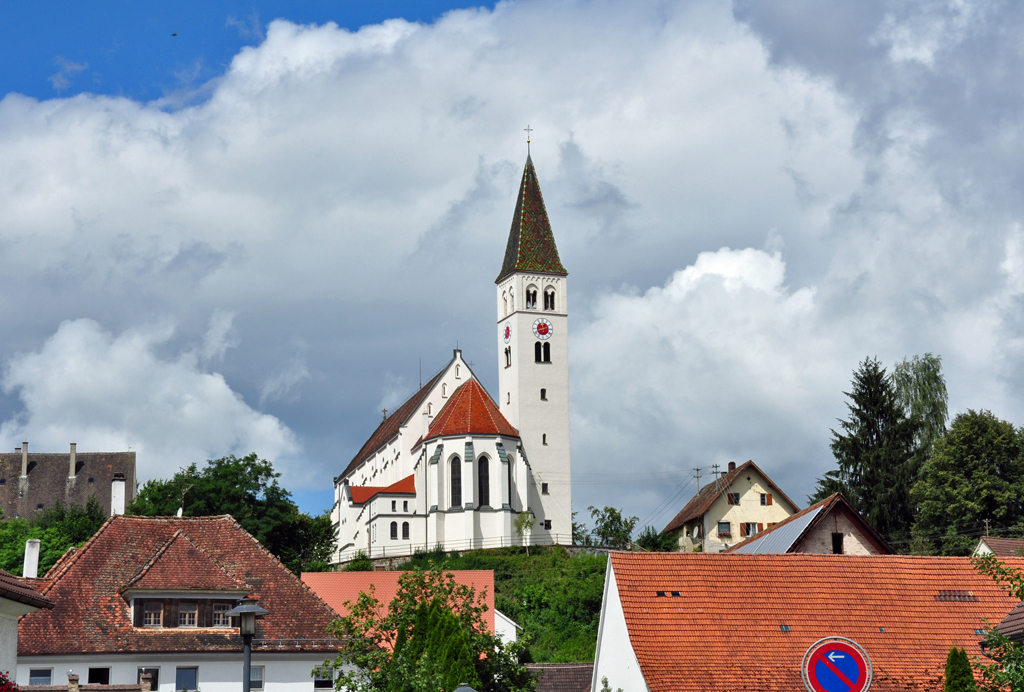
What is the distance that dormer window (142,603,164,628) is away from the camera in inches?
1534

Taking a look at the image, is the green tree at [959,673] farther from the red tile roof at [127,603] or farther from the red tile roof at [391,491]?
the red tile roof at [391,491]

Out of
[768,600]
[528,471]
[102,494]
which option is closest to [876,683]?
[768,600]

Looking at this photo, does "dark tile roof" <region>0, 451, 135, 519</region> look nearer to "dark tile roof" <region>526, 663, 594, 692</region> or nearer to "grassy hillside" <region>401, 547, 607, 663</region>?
"grassy hillside" <region>401, 547, 607, 663</region>

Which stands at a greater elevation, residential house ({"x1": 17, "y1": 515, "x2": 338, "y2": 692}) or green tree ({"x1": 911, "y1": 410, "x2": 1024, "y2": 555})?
green tree ({"x1": 911, "y1": 410, "x2": 1024, "y2": 555})

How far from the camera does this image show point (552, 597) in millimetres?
67688

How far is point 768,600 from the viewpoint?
27.2 m

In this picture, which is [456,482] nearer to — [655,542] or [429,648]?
[655,542]

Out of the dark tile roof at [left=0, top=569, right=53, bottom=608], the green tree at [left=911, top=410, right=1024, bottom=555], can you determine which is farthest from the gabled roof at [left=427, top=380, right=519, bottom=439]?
the dark tile roof at [left=0, top=569, right=53, bottom=608]

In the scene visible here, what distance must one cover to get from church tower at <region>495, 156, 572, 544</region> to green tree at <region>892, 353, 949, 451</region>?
26599 millimetres

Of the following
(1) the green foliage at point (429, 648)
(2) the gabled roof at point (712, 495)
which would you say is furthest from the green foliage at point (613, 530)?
(1) the green foliage at point (429, 648)

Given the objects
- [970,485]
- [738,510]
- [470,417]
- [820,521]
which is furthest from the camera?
[470,417]

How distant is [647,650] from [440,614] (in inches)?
196

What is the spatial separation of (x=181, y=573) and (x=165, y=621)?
63.1 inches

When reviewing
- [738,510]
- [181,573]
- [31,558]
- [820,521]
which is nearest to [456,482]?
[738,510]
